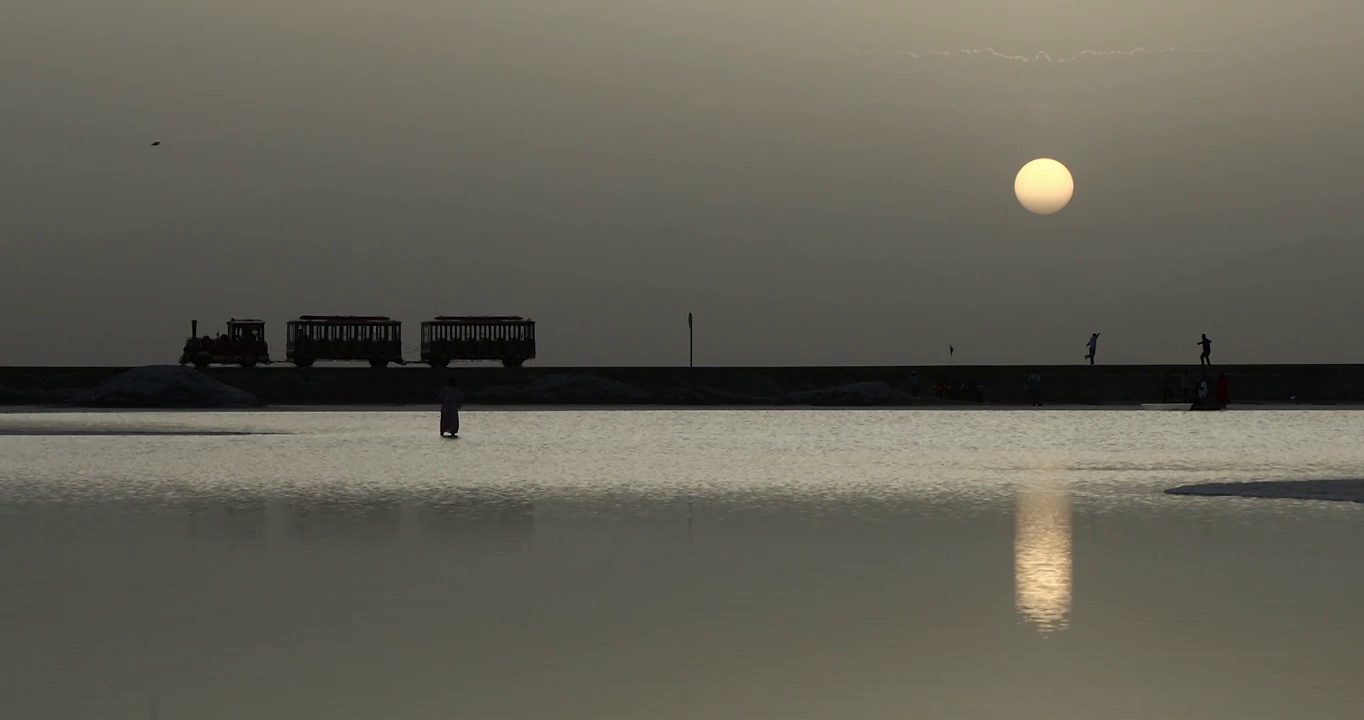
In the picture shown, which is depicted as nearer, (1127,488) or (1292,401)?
(1127,488)

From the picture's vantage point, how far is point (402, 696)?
9047 millimetres

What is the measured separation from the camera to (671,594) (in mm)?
13000

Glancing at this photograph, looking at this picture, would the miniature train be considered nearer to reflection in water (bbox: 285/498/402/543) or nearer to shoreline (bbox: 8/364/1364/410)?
shoreline (bbox: 8/364/1364/410)

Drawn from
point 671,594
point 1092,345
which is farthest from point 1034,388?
point 671,594

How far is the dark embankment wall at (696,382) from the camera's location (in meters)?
77.7

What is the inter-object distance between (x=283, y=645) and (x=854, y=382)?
7226cm

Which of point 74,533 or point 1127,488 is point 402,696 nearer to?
point 74,533

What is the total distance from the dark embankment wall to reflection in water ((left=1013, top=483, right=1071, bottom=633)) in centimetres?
5552

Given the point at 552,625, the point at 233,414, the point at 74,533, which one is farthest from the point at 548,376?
the point at 552,625

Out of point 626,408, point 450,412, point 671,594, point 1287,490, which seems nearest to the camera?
point 671,594

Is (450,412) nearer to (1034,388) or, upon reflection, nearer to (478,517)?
(478,517)

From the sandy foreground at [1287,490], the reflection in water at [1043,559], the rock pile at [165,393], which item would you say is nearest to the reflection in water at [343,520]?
the reflection in water at [1043,559]

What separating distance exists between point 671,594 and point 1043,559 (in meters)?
3.88

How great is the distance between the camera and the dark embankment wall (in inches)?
3059
